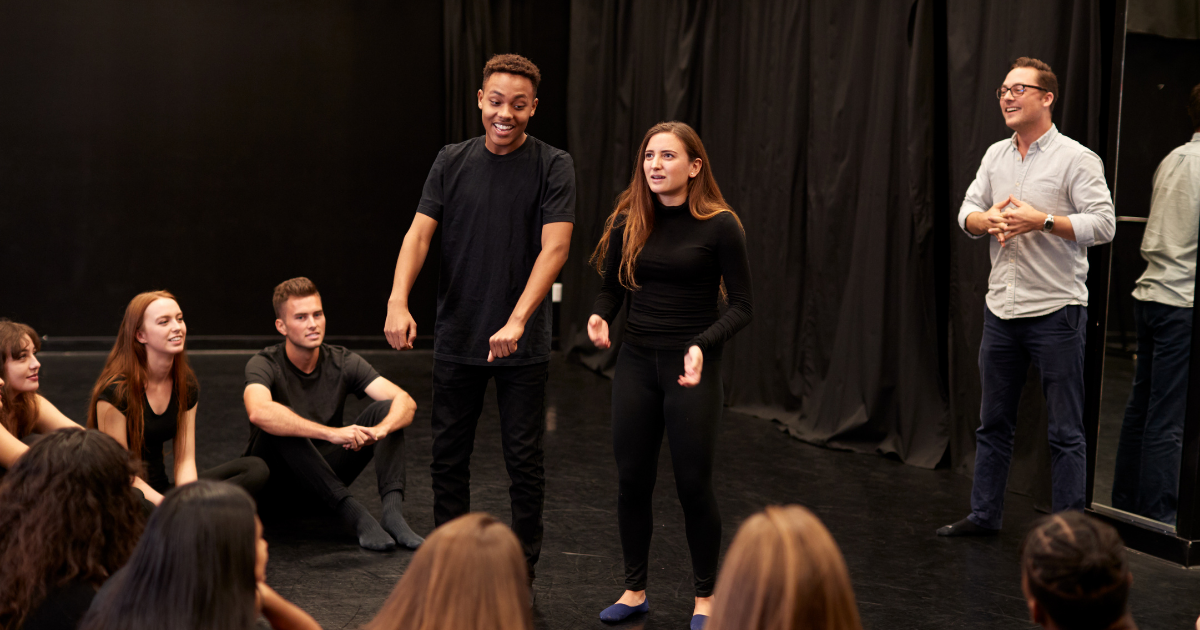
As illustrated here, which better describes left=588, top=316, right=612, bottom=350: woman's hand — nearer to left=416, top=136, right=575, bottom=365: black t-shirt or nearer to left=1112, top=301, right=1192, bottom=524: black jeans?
left=416, top=136, right=575, bottom=365: black t-shirt

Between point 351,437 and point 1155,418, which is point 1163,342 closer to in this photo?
point 1155,418

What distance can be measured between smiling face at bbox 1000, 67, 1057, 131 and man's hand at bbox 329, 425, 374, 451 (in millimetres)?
2336

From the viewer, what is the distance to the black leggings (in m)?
2.44

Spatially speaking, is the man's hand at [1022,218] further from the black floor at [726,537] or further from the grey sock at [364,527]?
the grey sock at [364,527]

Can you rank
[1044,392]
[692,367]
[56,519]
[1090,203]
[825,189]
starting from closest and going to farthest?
[56,519] < [692,367] < [1090,203] < [1044,392] < [825,189]

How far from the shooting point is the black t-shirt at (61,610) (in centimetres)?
156

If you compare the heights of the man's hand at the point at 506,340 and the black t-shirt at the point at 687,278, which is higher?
the black t-shirt at the point at 687,278

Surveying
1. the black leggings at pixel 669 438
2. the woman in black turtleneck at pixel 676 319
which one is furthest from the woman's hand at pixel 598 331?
the black leggings at pixel 669 438

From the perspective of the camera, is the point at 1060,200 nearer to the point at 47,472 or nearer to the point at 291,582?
the point at 291,582

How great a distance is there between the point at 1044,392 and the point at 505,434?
6.07ft

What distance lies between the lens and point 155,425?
2.98 metres

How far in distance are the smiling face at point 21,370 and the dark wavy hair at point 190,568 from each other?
62.5 inches

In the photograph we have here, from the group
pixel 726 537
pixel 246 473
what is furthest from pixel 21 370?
pixel 726 537

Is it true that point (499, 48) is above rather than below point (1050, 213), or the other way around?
above
